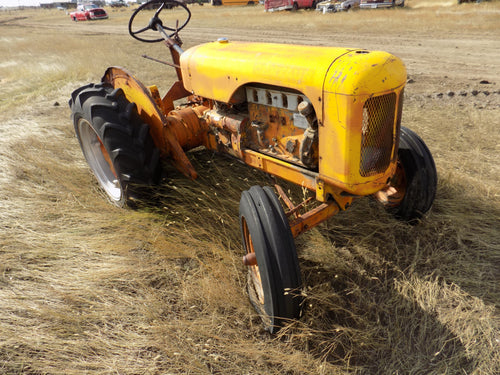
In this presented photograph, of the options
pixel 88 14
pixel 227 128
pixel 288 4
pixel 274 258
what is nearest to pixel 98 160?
pixel 227 128

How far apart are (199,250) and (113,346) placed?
0.95m

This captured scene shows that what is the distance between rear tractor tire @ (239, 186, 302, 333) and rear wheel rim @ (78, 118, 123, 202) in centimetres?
198

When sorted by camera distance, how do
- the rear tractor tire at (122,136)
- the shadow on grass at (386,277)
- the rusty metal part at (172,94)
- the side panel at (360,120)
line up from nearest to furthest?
the side panel at (360,120)
the shadow on grass at (386,277)
the rear tractor tire at (122,136)
the rusty metal part at (172,94)

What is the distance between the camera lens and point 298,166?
2.56 meters

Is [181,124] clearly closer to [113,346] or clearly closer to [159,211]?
[159,211]

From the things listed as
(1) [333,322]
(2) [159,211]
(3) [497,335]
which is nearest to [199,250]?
(2) [159,211]

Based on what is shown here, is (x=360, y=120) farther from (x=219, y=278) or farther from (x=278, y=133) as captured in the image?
(x=219, y=278)

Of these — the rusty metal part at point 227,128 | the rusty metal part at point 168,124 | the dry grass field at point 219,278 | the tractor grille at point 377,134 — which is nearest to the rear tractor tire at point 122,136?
the rusty metal part at point 168,124

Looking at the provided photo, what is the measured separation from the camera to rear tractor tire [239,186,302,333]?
2.03 m

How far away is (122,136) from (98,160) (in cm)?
103

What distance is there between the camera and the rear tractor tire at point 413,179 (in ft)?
9.12

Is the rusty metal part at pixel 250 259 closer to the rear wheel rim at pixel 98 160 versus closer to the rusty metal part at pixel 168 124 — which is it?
the rusty metal part at pixel 168 124

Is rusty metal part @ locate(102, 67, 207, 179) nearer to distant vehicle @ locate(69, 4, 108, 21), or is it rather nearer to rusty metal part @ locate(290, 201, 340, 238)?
rusty metal part @ locate(290, 201, 340, 238)

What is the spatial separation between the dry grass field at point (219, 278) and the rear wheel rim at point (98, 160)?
0.17m
